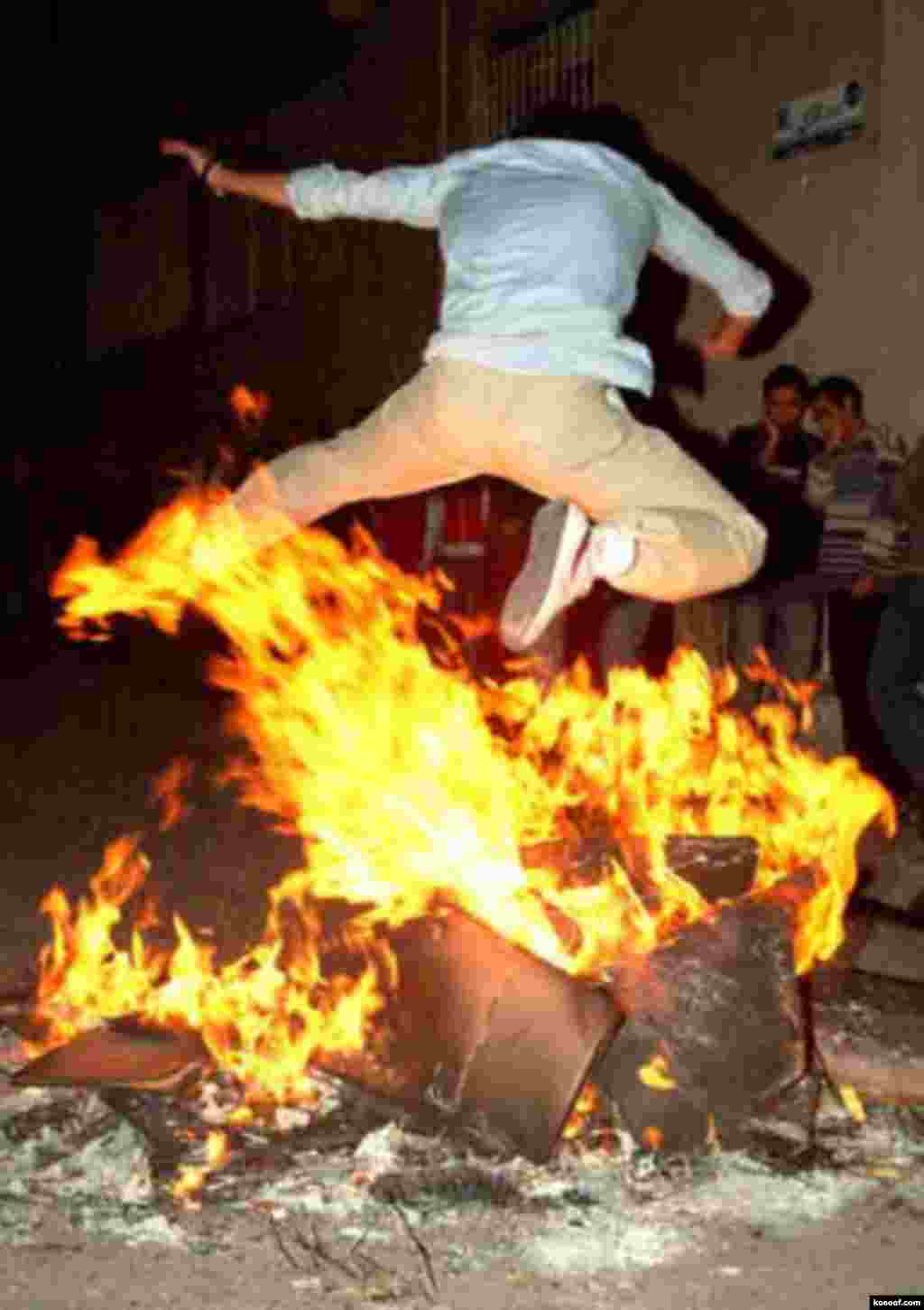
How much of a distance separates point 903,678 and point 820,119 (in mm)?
4362

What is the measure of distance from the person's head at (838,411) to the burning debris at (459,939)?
254 cm

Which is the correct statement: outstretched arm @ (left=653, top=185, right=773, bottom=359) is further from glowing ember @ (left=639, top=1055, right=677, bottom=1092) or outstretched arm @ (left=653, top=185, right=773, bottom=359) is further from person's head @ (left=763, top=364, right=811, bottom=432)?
person's head @ (left=763, top=364, right=811, bottom=432)

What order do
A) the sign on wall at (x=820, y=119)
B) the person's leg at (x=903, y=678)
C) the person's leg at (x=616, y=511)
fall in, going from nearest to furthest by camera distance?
the person's leg at (x=616, y=511), the person's leg at (x=903, y=678), the sign on wall at (x=820, y=119)

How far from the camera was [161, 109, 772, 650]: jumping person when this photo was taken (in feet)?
18.1

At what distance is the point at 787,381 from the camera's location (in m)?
10.1

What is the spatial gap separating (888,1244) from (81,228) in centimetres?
2912

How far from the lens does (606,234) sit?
551 cm

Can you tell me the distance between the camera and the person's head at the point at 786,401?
10.0 meters

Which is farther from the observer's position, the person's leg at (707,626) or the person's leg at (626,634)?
the person's leg at (707,626)

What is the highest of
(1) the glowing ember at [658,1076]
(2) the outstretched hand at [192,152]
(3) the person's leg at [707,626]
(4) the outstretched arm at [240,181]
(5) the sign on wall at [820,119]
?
(5) the sign on wall at [820,119]

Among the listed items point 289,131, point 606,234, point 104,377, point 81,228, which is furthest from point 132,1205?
point 81,228

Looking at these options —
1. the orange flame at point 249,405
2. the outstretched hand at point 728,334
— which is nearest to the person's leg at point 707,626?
the outstretched hand at point 728,334

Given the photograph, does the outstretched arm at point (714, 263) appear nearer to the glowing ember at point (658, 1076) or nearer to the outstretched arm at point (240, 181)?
the outstretched arm at point (240, 181)

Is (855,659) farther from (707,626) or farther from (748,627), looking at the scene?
(748,627)
